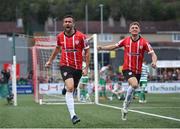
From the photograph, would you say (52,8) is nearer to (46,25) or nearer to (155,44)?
(46,25)

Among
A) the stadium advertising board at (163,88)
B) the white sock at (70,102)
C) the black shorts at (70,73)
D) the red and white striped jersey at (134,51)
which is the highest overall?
the red and white striped jersey at (134,51)

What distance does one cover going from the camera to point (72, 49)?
12.3 meters

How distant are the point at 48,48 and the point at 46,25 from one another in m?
93.8

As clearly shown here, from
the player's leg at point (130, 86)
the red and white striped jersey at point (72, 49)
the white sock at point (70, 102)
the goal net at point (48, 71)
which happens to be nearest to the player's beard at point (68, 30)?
the red and white striped jersey at point (72, 49)

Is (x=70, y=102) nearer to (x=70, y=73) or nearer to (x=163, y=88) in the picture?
(x=70, y=73)

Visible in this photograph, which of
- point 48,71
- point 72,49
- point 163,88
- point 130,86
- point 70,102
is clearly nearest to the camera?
point 70,102

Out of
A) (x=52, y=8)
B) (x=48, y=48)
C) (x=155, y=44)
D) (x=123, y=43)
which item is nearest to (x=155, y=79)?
(x=48, y=48)

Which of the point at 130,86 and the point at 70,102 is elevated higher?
the point at 130,86

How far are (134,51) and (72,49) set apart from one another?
2.07 meters

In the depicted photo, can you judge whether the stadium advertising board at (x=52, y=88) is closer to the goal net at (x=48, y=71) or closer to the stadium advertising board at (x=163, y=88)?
the goal net at (x=48, y=71)

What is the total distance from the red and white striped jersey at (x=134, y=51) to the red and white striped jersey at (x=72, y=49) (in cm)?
180

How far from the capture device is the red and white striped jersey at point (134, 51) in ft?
45.4

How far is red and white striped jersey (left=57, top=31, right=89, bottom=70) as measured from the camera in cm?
1226

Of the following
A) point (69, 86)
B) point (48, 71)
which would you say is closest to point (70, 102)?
point (69, 86)
